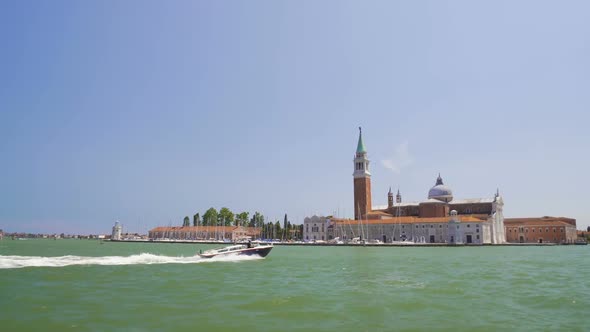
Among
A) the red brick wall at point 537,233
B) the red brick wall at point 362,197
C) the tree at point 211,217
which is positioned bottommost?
the red brick wall at point 537,233

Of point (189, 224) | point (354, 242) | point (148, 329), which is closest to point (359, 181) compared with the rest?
point (354, 242)

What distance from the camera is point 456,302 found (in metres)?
14.2

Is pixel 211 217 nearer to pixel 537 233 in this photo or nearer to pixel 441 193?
pixel 441 193

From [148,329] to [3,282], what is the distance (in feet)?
36.5

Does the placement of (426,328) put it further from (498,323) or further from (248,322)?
(248,322)

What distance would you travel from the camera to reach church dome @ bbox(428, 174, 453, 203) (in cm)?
8869

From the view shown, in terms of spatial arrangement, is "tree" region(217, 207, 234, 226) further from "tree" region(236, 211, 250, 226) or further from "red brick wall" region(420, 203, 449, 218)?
"red brick wall" region(420, 203, 449, 218)

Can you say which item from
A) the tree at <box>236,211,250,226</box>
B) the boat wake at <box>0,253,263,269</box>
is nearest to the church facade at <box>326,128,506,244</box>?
the tree at <box>236,211,250,226</box>

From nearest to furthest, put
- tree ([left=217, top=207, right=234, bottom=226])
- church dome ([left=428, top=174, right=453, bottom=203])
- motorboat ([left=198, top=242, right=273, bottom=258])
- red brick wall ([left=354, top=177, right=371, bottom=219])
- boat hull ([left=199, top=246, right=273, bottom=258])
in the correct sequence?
boat hull ([left=199, top=246, right=273, bottom=258]) < motorboat ([left=198, top=242, right=273, bottom=258]) < red brick wall ([left=354, top=177, right=371, bottom=219]) < church dome ([left=428, top=174, right=453, bottom=203]) < tree ([left=217, top=207, right=234, bottom=226])

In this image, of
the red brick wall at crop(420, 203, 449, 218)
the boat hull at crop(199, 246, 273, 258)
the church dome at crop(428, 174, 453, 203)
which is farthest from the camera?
the church dome at crop(428, 174, 453, 203)

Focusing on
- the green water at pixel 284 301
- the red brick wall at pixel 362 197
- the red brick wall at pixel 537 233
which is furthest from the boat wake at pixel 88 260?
the red brick wall at pixel 537 233

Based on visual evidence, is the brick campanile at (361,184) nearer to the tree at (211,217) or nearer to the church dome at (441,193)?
the church dome at (441,193)

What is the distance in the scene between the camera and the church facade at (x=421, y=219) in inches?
3000

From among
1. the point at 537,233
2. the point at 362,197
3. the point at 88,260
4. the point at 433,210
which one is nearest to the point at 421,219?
the point at 433,210
